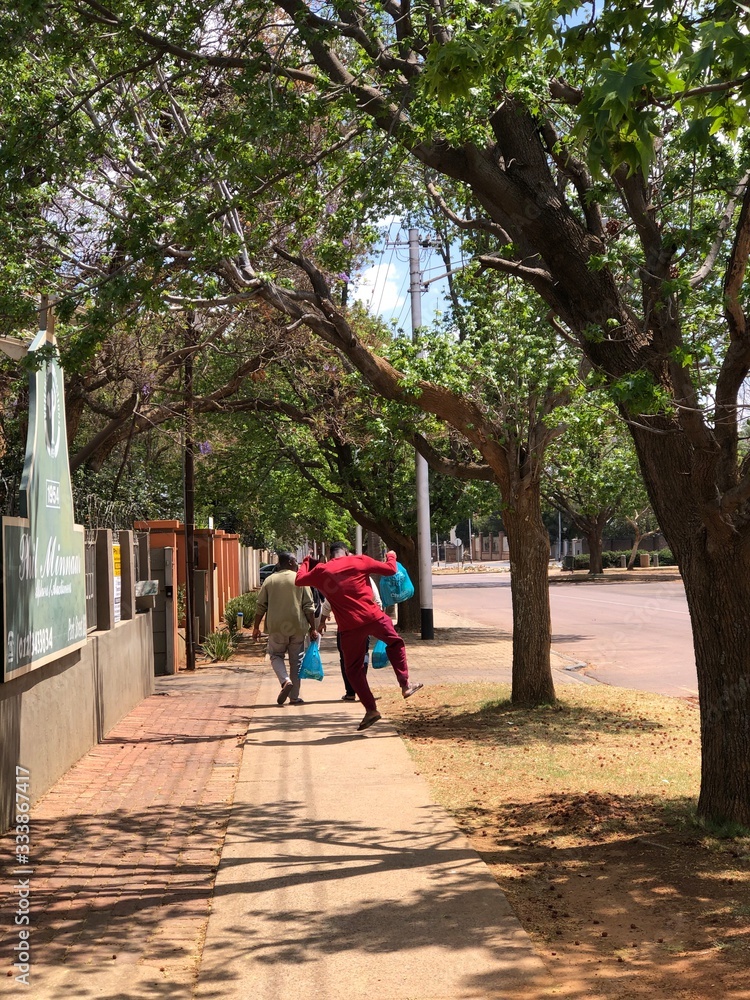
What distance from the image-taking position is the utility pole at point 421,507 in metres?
21.7

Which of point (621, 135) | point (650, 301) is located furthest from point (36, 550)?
point (621, 135)

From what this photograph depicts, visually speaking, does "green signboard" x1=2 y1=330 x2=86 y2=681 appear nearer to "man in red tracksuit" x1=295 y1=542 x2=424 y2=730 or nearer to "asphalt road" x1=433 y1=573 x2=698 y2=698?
"man in red tracksuit" x1=295 y1=542 x2=424 y2=730

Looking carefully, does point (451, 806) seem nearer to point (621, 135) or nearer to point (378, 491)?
point (621, 135)

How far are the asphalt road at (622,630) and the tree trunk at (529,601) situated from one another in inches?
92.5

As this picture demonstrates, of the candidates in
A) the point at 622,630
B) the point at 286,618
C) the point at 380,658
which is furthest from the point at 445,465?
the point at 622,630

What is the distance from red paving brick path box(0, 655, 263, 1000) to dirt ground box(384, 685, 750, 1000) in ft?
5.23

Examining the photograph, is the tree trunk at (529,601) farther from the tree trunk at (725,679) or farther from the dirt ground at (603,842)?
the tree trunk at (725,679)

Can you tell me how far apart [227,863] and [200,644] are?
15.2 metres

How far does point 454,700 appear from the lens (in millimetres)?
13188

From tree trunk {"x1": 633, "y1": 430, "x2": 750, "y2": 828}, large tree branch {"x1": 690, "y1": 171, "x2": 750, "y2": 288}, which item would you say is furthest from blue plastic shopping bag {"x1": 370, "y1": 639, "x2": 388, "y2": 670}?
tree trunk {"x1": 633, "y1": 430, "x2": 750, "y2": 828}

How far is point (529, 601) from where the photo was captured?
12.3 metres

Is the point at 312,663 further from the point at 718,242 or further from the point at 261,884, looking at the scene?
the point at 261,884

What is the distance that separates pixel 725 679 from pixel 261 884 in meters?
2.87

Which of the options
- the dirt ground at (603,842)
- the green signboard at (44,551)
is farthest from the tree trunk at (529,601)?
the green signboard at (44,551)
